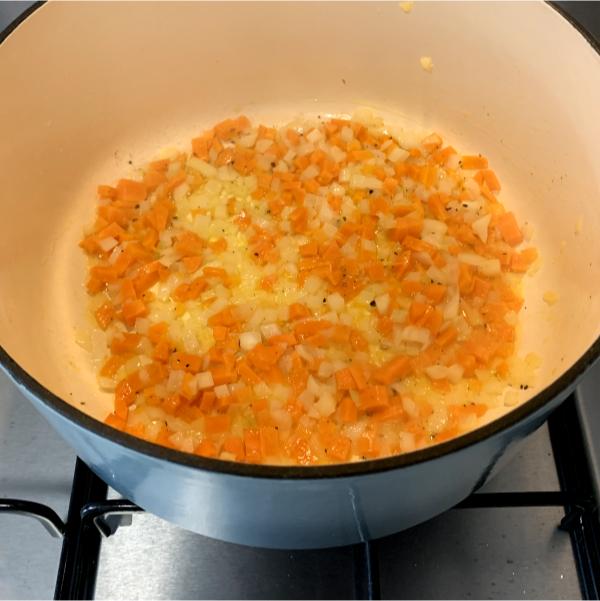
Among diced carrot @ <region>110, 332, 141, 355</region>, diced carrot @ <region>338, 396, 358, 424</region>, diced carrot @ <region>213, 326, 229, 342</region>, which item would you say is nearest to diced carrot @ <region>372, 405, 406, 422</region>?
diced carrot @ <region>338, 396, 358, 424</region>

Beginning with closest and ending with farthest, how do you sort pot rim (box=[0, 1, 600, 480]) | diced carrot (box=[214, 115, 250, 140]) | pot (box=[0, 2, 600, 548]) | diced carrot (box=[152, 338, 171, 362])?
pot rim (box=[0, 1, 600, 480]), pot (box=[0, 2, 600, 548]), diced carrot (box=[152, 338, 171, 362]), diced carrot (box=[214, 115, 250, 140])

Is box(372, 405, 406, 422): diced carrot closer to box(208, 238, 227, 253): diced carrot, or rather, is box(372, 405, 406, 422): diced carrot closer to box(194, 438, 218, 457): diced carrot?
box(194, 438, 218, 457): diced carrot

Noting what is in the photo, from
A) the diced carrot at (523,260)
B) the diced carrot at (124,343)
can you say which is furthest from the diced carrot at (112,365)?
the diced carrot at (523,260)

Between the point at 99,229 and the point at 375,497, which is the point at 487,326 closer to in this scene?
the point at 375,497

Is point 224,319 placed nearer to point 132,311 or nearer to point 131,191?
point 132,311

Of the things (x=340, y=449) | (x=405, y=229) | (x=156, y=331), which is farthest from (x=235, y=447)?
(x=405, y=229)

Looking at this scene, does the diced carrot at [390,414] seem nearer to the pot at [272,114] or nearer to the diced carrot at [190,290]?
the pot at [272,114]
